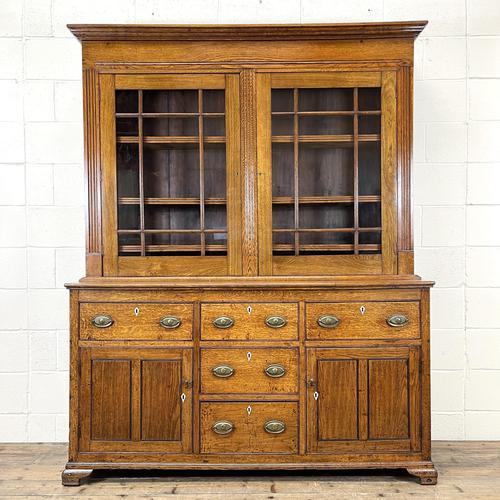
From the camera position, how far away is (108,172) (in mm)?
2820

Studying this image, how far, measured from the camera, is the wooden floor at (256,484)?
8.79ft

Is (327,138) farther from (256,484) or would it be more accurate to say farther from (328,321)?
(256,484)

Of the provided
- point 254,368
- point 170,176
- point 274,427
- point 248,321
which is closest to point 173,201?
point 170,176

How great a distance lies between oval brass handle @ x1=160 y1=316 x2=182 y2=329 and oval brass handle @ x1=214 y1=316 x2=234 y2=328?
17 cm

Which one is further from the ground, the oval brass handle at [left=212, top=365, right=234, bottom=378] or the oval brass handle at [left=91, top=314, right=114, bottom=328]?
the oval brass handle at [left=91, top=314, right=114, bottom=328]

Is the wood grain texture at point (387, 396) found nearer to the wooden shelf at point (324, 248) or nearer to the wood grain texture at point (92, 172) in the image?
the wooden shelf at point (324, 248)

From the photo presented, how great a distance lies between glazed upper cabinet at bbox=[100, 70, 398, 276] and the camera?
282 centimetres

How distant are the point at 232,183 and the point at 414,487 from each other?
1656 mm

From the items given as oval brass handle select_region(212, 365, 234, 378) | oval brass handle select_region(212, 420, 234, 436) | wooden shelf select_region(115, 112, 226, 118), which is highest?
wooden shelf select_region(115, 112, 226, 118)

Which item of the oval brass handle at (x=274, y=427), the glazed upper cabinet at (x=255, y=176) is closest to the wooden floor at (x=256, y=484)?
the oval brass handle at (x=274, y=427)

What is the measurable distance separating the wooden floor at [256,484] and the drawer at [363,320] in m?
0.69

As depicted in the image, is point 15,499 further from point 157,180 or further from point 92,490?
point 157,180

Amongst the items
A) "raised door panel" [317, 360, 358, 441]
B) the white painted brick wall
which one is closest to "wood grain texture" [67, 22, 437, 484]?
"raised door panel" [317, 360, 358, 441]

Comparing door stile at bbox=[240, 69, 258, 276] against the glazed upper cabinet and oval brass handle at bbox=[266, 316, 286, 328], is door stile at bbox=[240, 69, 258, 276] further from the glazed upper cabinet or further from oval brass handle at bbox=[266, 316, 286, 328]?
oval brass handle at bbox=[266, 316, 286, 328]
